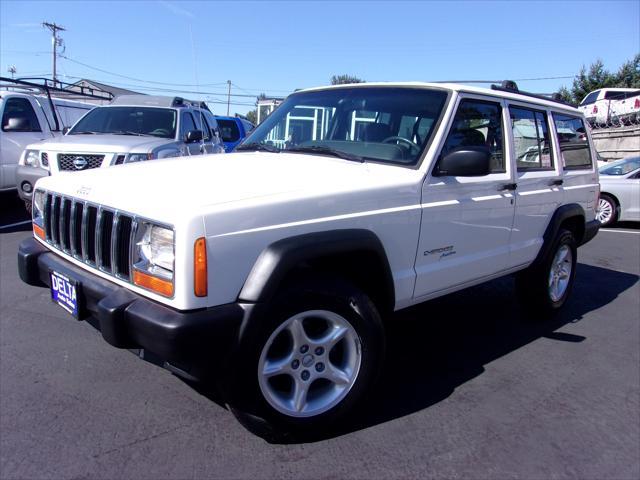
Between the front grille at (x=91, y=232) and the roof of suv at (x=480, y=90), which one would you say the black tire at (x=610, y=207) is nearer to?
the roof of suv at (x=480, y=90)

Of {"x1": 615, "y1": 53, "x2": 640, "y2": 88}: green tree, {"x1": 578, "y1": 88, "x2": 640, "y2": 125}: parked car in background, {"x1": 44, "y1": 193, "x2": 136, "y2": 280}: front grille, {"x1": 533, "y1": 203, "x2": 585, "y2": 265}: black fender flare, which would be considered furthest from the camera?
{"x1": 615, "y1": 53, "x2": 640, "y2": 88}: green tree

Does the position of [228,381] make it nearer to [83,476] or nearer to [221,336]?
[221,336]

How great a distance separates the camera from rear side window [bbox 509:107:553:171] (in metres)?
4.07

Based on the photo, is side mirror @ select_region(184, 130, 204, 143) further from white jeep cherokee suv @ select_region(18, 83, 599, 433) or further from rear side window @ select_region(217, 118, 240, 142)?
rear side window @ select_region(217, 118, 240, 142)

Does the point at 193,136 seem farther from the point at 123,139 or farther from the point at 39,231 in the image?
the point at 39,231

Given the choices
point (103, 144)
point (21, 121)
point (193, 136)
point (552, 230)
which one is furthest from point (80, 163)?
point (552, 230)

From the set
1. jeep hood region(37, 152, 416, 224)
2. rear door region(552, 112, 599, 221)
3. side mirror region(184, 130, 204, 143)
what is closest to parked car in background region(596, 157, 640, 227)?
rear door region(552, 112, 599, 221)

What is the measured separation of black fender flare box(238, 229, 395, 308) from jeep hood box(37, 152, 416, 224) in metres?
0.21

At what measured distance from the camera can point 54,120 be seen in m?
9.58

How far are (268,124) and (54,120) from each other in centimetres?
720

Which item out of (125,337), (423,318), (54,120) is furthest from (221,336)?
(54,120)

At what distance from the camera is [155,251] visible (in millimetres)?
2361

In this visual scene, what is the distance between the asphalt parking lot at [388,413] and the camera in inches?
99.9

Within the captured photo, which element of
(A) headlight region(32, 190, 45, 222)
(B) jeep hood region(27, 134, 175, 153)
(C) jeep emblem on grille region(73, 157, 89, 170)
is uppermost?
(B) jeep hood region(27, 134, 175, 153)
